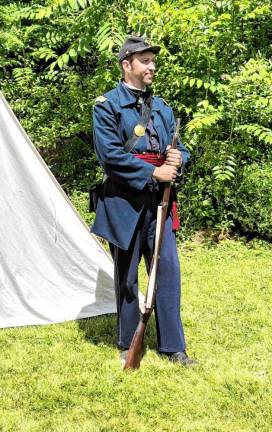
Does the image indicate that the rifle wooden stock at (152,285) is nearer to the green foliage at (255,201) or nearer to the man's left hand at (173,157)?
the man's left hand at (173,157)

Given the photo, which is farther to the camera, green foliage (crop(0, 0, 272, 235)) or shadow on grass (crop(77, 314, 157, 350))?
green foliage (crop(0, 0, 272, 235))

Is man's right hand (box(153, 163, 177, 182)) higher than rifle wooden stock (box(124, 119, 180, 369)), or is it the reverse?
man's right hand (box(153, 163, 177, 182))

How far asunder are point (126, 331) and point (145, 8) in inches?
129

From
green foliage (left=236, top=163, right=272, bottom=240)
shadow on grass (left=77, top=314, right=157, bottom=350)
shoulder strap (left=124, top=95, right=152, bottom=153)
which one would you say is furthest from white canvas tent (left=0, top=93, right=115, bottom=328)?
green foliage (left=236, top=163, right=272, bottom=240)

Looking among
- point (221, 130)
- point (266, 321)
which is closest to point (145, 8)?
point (221, 130)

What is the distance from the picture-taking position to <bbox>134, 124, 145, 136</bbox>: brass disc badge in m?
3.29

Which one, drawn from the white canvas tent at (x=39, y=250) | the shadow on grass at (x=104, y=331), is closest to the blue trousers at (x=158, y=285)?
the shadow on grass at (x=104, y=331)

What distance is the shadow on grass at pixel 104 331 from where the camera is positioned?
382 centimetres

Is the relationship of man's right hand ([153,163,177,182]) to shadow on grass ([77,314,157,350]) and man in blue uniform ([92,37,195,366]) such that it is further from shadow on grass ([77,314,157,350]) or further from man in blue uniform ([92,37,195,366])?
shadow on grass ([77,314,157,350])

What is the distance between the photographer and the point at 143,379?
3.27 meters

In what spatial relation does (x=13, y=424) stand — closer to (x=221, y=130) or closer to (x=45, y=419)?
(x=45, y=419)

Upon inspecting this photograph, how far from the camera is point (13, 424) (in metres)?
2.87

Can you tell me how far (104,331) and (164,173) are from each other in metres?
1.32

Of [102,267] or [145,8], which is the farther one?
[145,8]
